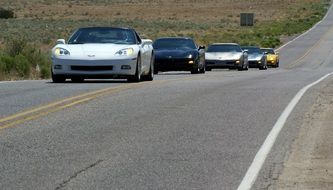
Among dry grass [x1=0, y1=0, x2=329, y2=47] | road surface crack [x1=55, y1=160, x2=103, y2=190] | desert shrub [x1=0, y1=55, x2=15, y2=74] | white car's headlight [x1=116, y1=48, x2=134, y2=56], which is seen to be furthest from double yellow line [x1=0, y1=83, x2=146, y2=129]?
dry grass [x1=0, y1=0, x2=329, y2=47]

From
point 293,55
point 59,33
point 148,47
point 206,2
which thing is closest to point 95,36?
point 148,47

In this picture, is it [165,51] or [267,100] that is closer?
[267,100]

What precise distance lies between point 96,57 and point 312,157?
36.7 ft

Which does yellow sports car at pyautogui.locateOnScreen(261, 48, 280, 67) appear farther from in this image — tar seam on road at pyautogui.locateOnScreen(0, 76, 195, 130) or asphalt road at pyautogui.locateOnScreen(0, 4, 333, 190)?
tar seam on road at pyautogui.locateOnScreen(0, 76, 195, 130)

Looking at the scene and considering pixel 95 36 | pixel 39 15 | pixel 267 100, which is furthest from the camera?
pixel 39 15

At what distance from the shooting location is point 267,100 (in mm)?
18406

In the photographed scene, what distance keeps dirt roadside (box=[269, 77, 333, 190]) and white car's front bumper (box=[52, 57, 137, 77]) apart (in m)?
6.50

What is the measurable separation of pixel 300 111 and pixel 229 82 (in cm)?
777

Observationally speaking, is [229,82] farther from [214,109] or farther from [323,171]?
[323,171]

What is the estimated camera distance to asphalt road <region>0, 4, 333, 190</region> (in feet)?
33.7

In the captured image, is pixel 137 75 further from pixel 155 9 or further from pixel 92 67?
pixel 155 9

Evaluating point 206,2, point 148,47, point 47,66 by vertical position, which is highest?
point 148,47

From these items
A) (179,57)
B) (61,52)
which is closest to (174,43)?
(179,57)

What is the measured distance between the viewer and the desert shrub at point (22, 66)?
31.0 meters
